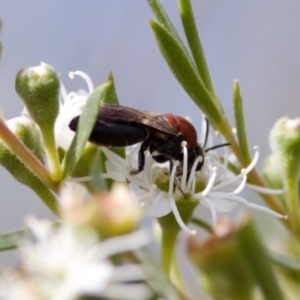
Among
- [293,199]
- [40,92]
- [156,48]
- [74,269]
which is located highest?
[156,48]

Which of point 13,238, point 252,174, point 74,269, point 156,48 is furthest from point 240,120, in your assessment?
point 156,48

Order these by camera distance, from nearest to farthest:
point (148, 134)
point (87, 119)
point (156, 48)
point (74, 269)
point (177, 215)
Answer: point (74, 269)
point (87, 119)
point (177, 215)
point (148, 134)
point (156, 48)

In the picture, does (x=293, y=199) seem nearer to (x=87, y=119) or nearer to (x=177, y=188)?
(x=177, y=188)

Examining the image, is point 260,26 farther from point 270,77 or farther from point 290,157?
point 290,157

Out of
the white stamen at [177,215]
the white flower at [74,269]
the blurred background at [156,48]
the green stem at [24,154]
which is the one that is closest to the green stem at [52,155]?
the green stem at [24,154]

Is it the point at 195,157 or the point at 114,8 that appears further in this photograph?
the point at 114,8

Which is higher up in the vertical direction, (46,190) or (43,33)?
(43,33)

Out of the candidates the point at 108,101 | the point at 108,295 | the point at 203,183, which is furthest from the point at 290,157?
the point at 108,295
